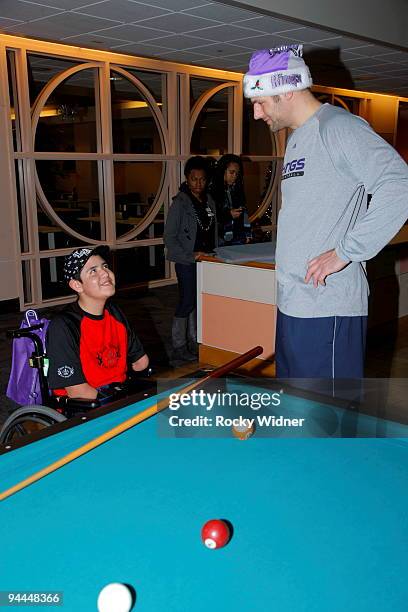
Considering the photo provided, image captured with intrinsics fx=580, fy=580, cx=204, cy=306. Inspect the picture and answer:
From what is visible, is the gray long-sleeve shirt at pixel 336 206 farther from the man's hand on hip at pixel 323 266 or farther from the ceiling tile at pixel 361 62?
the ceiling tile at pixel 361 62

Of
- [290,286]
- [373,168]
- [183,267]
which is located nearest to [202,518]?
[290,286]

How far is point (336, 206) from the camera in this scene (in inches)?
64.6

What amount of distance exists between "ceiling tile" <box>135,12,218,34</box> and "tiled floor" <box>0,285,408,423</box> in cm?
253

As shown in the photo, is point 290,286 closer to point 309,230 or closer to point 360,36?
point 309,230

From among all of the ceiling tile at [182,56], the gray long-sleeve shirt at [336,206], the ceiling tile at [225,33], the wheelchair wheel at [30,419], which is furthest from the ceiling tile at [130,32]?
the wheelchair wheel at [30,419]

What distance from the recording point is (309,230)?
1.68 m

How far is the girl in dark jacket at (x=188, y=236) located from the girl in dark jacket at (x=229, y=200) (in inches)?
4.5

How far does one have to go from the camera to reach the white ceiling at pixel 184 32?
4398 mm

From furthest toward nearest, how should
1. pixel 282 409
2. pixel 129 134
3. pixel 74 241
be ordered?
1. pixel 129 134
2. pixel 74 241
3. pixel 282 409

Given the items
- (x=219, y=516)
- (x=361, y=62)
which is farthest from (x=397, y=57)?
(x=219, y=516)

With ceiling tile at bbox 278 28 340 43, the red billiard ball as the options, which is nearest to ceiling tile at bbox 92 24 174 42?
ceiling tile at bbox 278 28 340 43

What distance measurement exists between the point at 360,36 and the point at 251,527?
5.47 m

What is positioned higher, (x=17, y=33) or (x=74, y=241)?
(x=17, y=33)

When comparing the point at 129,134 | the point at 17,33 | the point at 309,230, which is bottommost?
the point at 309,230
